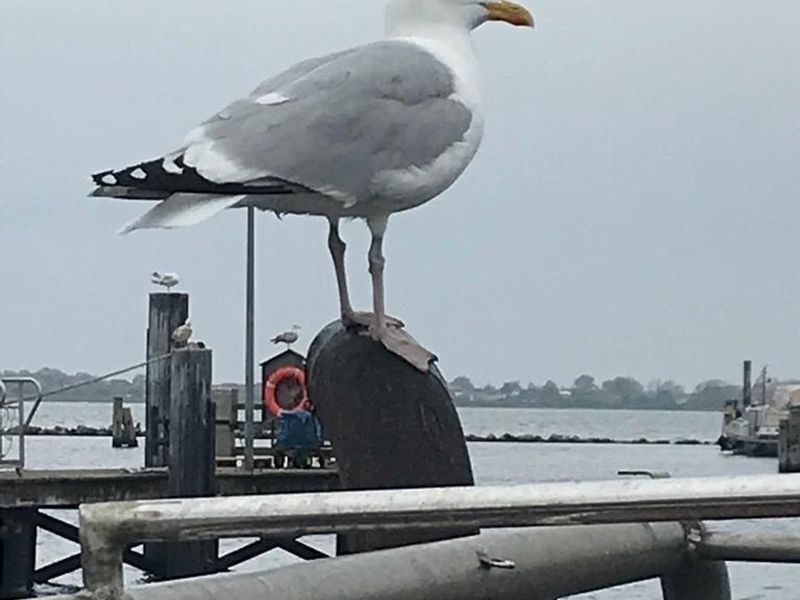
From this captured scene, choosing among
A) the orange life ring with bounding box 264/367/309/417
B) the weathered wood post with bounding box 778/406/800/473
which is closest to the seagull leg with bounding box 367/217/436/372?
the orange life ring with bounding box 264/367/309/417

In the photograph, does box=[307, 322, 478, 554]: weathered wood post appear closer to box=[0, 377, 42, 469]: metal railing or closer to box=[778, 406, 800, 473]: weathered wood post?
box=[0, 377, 42, 469]: metal railing

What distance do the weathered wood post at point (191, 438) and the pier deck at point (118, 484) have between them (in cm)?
29

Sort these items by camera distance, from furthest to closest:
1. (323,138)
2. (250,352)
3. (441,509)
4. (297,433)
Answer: (250,352), (297,433), (323,138), (441,509)

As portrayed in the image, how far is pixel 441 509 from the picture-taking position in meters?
1.81

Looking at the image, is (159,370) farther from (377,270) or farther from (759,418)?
(759,418)

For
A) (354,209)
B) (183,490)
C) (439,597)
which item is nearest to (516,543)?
(439,597)

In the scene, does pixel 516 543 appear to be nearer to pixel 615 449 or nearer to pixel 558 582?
pixel 558 582

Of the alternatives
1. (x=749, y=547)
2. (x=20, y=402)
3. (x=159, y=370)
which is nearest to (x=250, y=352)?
(x=159, y=370)

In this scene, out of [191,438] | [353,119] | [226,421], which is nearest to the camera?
[353,119]

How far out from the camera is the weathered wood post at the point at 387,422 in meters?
3.66

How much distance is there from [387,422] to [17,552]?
14.0 m

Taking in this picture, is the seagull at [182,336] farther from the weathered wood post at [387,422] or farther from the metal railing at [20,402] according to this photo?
the weathered wood post at [387,422]

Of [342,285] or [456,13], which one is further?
[456,13]

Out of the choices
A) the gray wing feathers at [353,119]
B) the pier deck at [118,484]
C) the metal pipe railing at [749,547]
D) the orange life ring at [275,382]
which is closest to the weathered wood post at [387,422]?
the metal pipe railing at [749,547]
